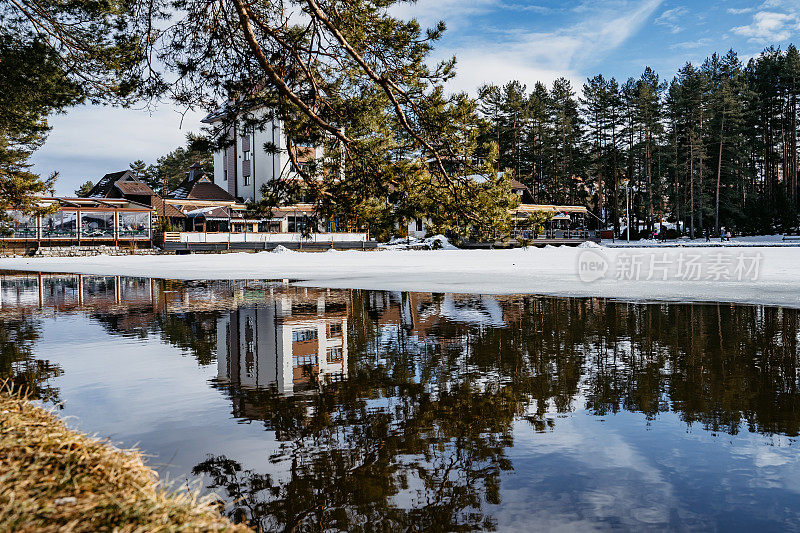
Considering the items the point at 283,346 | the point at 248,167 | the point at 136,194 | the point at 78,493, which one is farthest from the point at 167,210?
the point at 78,493

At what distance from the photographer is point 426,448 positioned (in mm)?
4117

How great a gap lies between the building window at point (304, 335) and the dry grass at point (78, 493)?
5.40 metres

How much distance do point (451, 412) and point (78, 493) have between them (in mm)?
3207

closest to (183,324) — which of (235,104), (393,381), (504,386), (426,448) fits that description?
(235,104)

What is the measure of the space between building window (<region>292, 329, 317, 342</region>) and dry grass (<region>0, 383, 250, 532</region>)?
17.7 ft

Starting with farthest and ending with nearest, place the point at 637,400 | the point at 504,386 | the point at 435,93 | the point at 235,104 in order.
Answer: the point at 235,104 < the point at 435,93 < the point at 504,386 < the point at 637,400

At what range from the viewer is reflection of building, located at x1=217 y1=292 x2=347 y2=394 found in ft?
20.6

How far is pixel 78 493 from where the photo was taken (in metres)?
2.27

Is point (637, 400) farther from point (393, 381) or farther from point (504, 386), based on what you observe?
point (393, 381)

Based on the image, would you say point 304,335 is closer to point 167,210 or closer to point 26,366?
point 26,366

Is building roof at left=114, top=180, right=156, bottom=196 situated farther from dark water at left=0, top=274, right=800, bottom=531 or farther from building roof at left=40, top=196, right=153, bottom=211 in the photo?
dark water at left=0, top=274, right=800, bottom=531

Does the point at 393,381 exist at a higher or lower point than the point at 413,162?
lower

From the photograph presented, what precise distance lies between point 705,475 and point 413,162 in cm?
655

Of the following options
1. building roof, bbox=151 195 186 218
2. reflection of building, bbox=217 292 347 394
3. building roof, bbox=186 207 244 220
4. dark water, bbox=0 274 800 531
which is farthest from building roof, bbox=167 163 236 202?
dark water, bbox=0 274 800 531
